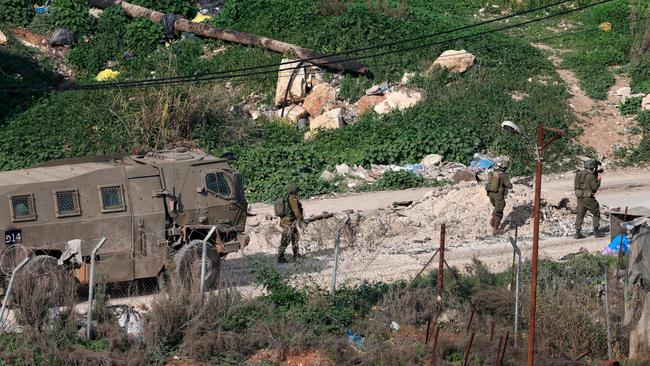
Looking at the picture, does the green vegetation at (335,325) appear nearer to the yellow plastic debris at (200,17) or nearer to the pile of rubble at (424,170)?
the pile of rubble at (424,170)

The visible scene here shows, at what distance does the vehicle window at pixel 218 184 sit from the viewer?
20577 mm

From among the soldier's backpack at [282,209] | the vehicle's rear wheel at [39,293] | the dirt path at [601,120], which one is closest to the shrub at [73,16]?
the dirt path at [601,120]

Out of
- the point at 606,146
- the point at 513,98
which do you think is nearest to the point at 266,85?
the point at 513,98

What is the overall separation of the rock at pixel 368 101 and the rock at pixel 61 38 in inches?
378

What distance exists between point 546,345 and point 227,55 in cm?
2077

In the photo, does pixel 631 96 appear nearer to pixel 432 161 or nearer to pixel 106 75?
pixel 432 161

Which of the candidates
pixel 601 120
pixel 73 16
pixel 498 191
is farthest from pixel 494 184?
pixel 73 16

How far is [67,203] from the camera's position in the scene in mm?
19078

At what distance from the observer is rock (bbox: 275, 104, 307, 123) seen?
3472cm

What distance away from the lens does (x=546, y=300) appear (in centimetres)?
1903

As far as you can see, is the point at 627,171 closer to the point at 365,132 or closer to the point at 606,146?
the point at 606,146

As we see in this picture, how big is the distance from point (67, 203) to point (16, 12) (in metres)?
21.1

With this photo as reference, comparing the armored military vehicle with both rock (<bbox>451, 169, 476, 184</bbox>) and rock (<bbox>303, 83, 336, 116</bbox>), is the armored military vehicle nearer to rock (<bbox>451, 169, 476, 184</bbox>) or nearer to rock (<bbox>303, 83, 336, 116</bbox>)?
rock (<bbox>451, 169, 476, 184</bbox>)

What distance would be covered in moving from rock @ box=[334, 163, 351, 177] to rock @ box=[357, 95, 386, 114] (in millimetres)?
3499
